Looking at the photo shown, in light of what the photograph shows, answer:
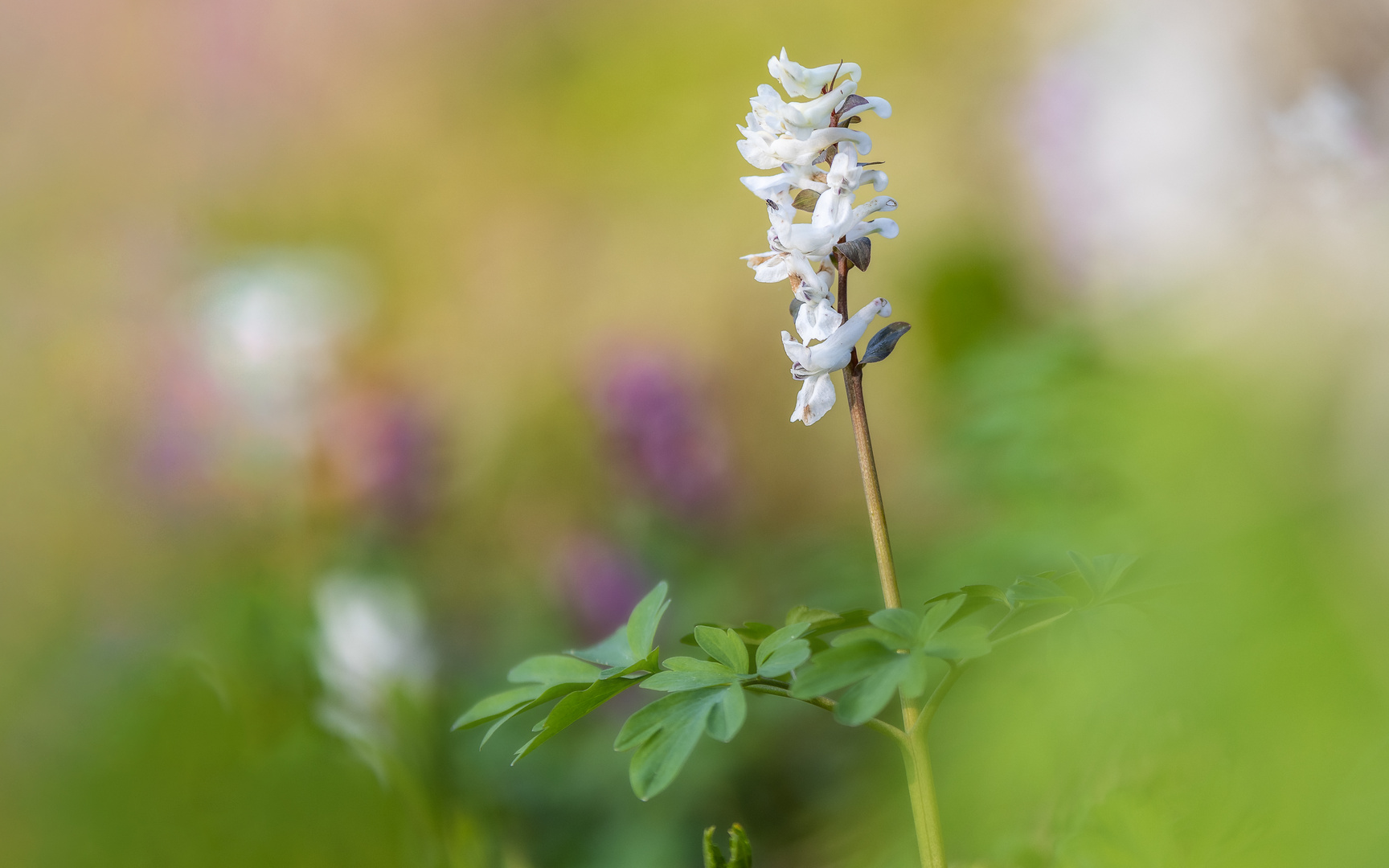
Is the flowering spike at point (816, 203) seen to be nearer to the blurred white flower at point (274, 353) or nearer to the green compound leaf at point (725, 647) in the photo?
the green compound leaf at point (725, 647)

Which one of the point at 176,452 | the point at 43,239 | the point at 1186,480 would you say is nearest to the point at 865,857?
the point at 1186,480

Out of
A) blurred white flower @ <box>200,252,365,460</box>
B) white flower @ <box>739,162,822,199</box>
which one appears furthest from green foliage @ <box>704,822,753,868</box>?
blurred white flower @ <box>200,252,365,460</box>

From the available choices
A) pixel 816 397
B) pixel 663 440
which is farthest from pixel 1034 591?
pixel 663 440

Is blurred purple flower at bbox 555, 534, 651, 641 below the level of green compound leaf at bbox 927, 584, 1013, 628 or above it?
above

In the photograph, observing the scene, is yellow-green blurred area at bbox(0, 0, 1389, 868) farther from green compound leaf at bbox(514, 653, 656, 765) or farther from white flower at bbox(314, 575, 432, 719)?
green compound leaf at bbox(514, 653, 656, 765)

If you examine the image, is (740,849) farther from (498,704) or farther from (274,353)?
(274,353)

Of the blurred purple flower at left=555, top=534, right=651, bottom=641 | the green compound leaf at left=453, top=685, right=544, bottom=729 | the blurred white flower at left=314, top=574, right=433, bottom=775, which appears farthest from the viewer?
the blurred purple flower at left=555, top=534, right=651, bottom=641

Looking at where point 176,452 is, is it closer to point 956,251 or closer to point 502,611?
point 502,611
